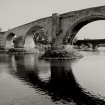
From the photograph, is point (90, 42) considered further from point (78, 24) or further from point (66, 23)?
point (78, 24)

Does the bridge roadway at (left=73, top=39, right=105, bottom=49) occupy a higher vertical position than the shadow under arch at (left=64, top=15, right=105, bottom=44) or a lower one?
lower

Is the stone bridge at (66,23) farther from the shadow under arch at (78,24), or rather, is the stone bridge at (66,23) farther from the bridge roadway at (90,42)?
the bridge roadway at (90,42)

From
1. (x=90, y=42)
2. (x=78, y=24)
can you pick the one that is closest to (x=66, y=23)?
(x=78, y=24)

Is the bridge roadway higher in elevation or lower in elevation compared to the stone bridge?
lower

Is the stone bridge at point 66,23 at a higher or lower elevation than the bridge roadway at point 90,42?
higher

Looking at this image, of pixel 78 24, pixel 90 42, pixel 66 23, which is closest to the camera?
pixel 78 24

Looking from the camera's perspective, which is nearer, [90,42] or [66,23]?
[66,23]

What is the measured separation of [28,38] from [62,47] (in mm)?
25463

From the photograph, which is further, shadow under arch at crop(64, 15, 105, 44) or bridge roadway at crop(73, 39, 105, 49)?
bridge roadway at crop(73, 39, 105, 49)

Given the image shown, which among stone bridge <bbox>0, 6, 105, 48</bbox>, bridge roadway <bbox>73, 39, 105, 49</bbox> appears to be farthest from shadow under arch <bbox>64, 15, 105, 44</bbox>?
bridge roadway <bbox>73, 39, 105, 49</bbox>

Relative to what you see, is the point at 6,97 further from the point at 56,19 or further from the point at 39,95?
the point at 56,19

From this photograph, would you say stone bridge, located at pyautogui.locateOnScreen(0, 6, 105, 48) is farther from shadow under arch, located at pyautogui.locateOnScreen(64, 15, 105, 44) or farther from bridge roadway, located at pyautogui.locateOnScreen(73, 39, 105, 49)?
bridge roadway, located at pyautogui.locateOnScreen(73, 39, 105, 49)

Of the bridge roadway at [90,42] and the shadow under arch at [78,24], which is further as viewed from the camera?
the bridge roadway at [90,42]

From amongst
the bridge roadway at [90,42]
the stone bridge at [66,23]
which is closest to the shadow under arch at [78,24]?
the stone bridge at [66,23]
